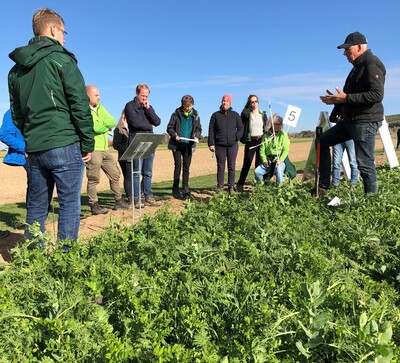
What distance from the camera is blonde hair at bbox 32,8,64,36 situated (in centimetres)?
382

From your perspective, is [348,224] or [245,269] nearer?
[245,269]

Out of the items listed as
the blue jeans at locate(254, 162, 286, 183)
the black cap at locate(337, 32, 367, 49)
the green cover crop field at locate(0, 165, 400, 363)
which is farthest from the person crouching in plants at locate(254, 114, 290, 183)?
the green cover crop field at locate(0, 165, 400, 363)

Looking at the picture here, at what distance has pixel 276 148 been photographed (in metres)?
8.22

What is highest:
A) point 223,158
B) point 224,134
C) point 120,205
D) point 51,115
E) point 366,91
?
point 366,91

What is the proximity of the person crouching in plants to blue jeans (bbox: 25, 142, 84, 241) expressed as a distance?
5.16m

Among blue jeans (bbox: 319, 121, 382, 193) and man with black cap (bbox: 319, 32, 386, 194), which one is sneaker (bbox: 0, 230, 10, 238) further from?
blue jeans (bbox: 319, 121, 382, 193)

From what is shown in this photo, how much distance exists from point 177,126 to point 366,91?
4124mm

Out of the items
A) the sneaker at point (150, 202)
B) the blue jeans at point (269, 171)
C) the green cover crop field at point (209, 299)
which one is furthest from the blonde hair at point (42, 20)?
the blue jeans at point (269, 171)

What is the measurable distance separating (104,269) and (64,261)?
39cm

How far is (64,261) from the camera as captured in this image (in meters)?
3.15

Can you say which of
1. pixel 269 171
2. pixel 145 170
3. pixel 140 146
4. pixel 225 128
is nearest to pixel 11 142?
pixel 140 146

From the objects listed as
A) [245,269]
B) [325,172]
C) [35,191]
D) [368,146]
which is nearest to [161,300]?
[245,269]

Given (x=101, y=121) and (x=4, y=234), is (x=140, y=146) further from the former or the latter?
(x=4, y=234)

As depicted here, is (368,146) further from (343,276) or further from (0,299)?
(0,299)
